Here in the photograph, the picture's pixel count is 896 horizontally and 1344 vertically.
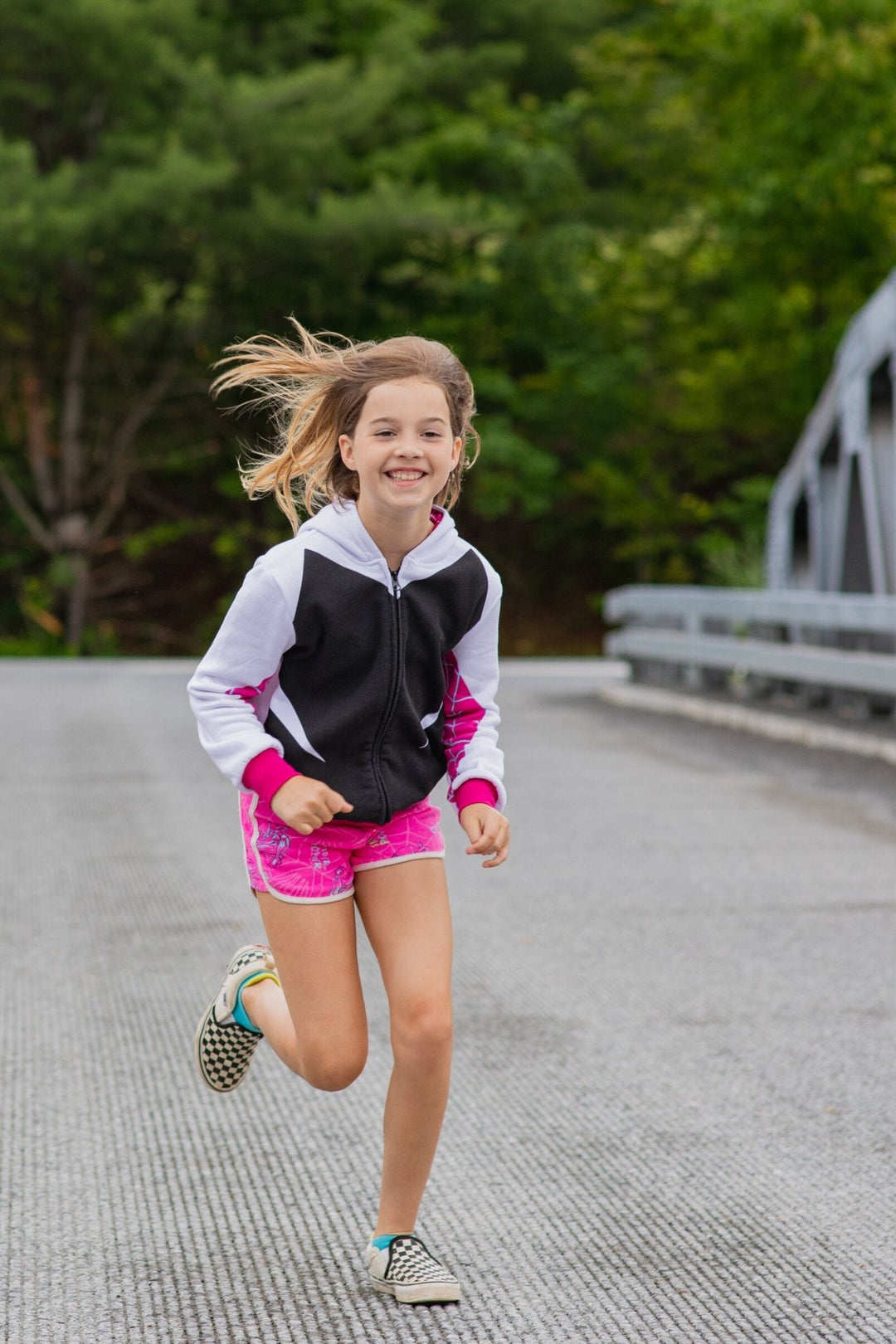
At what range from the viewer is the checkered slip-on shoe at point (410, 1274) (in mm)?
3189

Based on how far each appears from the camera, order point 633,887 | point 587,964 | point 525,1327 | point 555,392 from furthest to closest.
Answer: point 555,392 < point 633,887 < point 587,964 < point 525,1327

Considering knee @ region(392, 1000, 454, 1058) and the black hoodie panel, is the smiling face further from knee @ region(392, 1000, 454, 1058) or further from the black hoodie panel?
knee @ region(392, 1000, 454, 1058)

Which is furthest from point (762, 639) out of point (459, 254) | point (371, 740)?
point (459, 254)

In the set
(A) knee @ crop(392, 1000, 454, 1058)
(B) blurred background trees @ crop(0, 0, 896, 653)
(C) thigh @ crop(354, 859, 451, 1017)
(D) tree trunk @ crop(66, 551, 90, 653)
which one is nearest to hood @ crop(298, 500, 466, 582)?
(C) thigh @ crop(354, 859, 451, 1017)

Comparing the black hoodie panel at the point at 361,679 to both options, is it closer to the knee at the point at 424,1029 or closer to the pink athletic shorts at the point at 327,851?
the pink athletic shorts at the point at 327,851

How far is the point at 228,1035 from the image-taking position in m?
3.84

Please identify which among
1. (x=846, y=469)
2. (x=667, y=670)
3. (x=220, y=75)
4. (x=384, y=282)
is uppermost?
(x=220, y=75)

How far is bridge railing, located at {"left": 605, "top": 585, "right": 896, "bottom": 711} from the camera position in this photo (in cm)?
1305

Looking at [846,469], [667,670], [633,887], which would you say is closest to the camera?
[633,887]

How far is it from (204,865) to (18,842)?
1.23 metres

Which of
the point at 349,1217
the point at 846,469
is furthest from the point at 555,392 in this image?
the point at 349,1217

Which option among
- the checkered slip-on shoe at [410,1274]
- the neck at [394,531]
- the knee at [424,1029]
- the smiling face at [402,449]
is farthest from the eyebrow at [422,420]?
the checkered slip-on shoe at [410,1274]

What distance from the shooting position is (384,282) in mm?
33469

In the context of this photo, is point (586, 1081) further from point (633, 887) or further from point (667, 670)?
point (667, 670)
